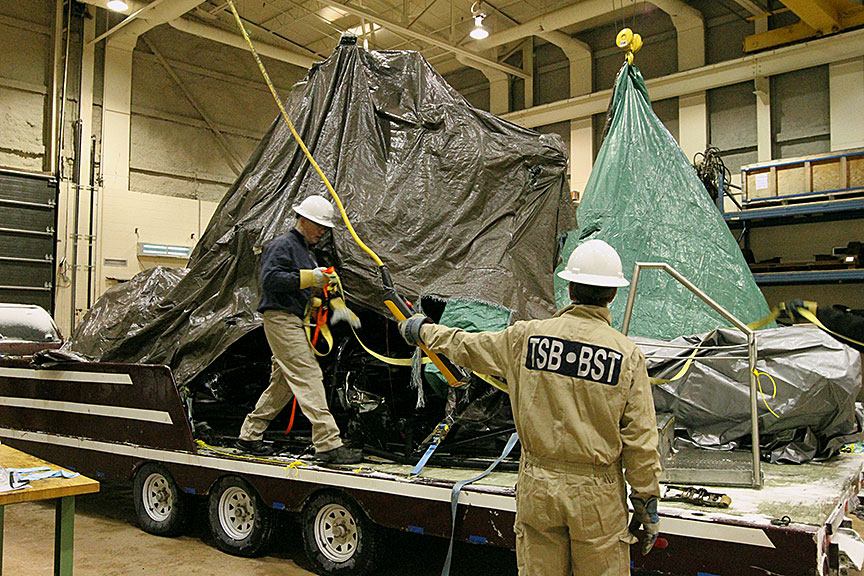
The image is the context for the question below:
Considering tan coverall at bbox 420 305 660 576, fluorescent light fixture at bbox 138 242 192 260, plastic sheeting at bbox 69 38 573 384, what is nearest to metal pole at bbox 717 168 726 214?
plastic sheeting at bbox 69 38 573 384

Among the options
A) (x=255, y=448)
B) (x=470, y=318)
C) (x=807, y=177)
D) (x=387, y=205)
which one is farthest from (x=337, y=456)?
(x=807, y=177)

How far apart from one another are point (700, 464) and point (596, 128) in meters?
9.86

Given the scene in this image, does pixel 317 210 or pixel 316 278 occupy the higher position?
pixel 317 210

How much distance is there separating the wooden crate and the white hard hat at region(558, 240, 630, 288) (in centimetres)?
745

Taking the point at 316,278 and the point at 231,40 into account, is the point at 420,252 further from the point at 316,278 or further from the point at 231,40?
the point at 231,40

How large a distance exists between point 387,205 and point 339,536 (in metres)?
2.11

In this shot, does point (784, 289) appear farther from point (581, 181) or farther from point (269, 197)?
point (269, 197)

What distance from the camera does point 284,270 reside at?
14.3ft

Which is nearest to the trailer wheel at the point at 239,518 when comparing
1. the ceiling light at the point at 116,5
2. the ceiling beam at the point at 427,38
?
the ceiling beam at the point at 427,38

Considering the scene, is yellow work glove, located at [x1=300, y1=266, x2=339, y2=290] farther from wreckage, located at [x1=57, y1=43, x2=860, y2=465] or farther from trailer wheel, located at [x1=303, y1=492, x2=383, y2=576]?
trailer wheel, located at [x1=303, y1=492, x2=383, y2=576]


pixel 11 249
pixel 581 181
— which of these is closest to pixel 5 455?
pixel 11 249

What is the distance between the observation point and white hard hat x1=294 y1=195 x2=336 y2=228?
4387mm

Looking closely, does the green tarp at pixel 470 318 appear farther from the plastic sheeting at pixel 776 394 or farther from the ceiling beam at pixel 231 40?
the ceiling beam at pixel 231 40

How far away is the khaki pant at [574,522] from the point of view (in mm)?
2428
